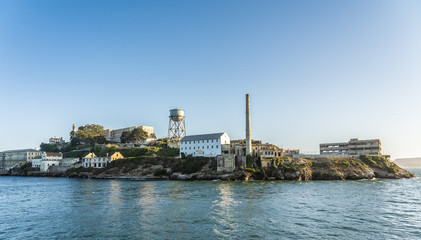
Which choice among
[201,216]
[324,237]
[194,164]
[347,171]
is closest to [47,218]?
[201,216]

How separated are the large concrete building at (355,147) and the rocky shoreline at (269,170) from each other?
1654cm

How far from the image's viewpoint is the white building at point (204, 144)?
272 feet

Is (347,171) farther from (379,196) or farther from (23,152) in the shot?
(23,152)

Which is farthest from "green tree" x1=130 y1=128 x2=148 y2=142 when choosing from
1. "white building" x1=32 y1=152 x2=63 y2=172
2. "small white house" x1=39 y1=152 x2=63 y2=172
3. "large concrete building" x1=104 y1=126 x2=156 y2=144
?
"small white house" x1=39 y1=152 x2=63 y2=172

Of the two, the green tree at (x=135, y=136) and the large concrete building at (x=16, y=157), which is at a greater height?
the green tree at (x=135, y=136)


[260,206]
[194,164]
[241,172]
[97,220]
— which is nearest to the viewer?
[97,220]

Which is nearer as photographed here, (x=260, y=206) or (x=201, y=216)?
(x=201, y=216)

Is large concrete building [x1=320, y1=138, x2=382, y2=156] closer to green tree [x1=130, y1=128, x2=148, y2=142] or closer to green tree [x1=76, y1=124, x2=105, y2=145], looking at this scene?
green tree [x1=130, y1=128, x2=148, y2=142]

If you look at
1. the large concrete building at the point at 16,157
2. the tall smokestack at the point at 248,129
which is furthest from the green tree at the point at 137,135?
the tall smokestack at the point at 248,129

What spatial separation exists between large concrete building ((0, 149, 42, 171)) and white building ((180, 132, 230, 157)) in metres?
84.7

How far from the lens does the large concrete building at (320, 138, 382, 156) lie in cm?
9846

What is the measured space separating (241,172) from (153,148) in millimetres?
41188

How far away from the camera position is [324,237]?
22.4 m

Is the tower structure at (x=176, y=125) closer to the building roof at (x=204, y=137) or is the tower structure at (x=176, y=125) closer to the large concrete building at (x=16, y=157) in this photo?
the building roof at (x=204, y=137)
